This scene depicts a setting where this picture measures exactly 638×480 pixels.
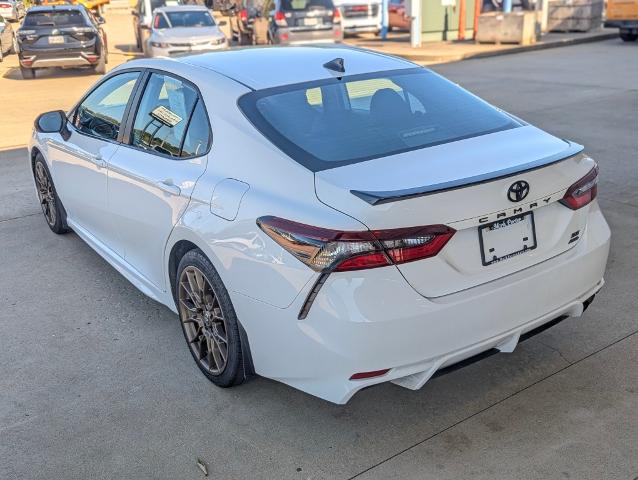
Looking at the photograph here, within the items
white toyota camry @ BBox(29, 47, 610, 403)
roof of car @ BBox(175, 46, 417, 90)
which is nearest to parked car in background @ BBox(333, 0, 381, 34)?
roof of car @ BBox(175, 46, 417, 90)

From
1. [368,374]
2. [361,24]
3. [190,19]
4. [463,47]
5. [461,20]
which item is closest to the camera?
[368,374]

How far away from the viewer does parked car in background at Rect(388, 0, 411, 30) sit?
81.7ft

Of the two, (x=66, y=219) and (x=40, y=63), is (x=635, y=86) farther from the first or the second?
(x=40, y=63)

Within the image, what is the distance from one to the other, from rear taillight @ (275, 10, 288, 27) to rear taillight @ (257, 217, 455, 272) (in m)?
17.0

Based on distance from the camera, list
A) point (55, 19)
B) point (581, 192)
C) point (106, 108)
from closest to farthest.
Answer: point (581, 192) → point (106, 108) → point (55, 19)

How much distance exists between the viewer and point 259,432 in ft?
10.6

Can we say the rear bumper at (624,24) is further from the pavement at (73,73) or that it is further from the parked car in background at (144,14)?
the parked car in background at (144,14)

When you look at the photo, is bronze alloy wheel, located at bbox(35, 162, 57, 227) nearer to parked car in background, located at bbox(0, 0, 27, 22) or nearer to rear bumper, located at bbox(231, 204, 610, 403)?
rear bumper, located at bbox(231, 204, 610, 403)

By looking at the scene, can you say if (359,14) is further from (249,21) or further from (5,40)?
(5,40)

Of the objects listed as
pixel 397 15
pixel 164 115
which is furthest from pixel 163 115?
pixel 397 15

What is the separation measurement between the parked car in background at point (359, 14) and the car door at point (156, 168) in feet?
66.2

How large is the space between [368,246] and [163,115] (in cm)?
182

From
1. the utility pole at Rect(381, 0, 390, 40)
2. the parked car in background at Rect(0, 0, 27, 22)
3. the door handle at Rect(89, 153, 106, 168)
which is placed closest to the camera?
the door handle at Rect(89, 153, 106, 168)

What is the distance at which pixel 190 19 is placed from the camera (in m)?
17.9
